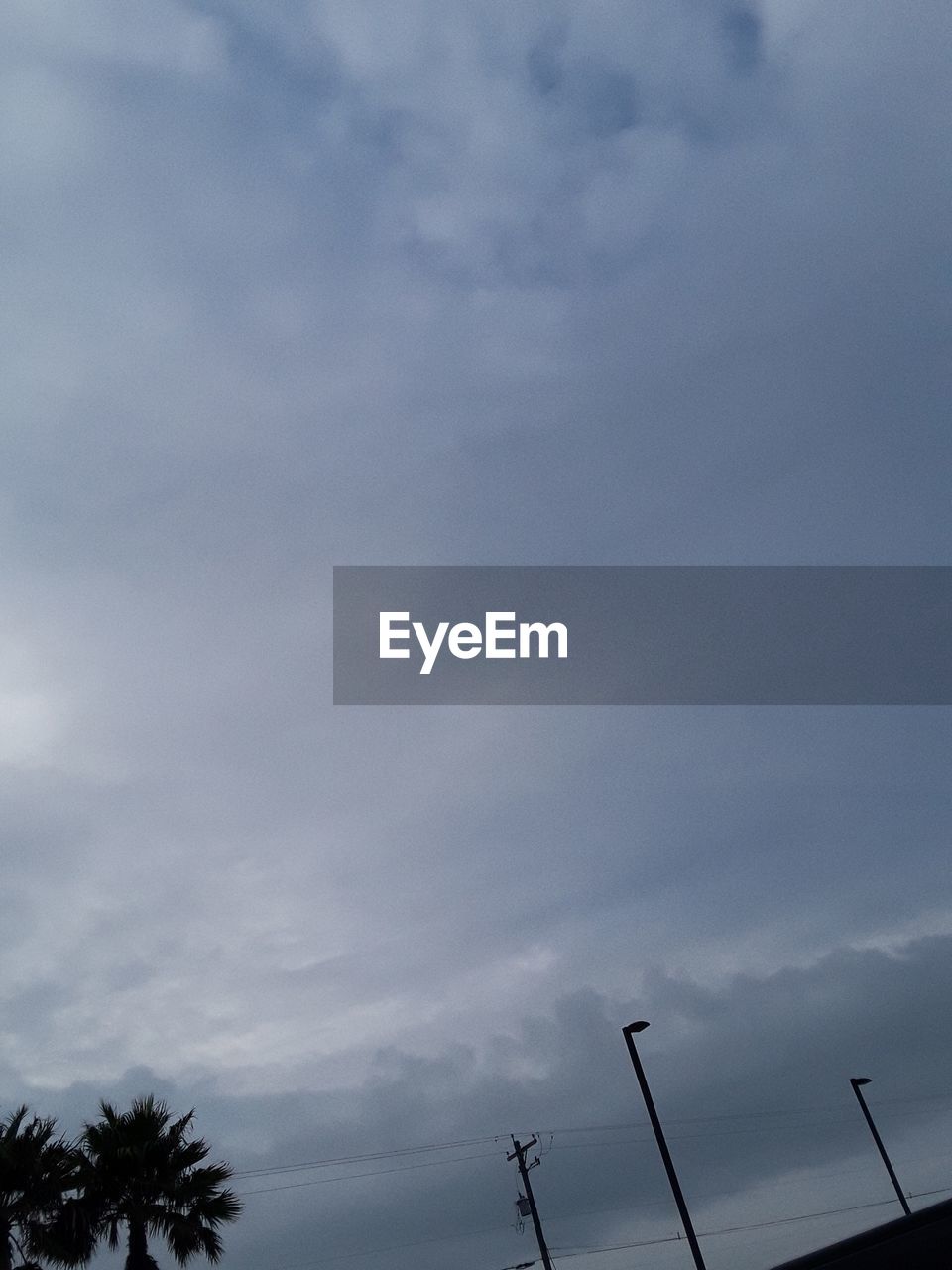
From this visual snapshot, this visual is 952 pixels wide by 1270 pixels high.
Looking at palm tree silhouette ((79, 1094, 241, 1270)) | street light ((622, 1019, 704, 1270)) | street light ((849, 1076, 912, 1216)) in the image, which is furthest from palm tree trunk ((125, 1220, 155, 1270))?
street light ((849, 1076, 912, 1216))

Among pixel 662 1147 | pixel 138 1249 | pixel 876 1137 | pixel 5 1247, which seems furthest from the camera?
pixel 876 1137

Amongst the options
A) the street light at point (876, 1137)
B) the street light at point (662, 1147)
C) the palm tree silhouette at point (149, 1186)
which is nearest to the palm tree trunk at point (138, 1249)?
the palm tree silhouette at point (149, 1186)

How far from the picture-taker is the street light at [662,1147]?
81.5 feet

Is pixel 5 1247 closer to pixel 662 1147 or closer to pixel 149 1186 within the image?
pixel 149 1186

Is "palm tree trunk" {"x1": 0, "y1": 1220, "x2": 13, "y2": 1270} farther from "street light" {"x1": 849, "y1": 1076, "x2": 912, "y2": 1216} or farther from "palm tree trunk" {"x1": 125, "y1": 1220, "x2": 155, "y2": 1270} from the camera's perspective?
"street light" {"x1": 849, "y1": 1076, "x2": 912, "y2": 1216}

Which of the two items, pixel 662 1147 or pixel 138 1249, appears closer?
pixel 138 1249

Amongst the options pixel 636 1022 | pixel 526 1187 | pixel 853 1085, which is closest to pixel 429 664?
pixel 636 1022

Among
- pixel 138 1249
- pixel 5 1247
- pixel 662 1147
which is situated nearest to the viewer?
pixel 5 1247

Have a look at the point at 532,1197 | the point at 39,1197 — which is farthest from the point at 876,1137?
the point at 39,1197

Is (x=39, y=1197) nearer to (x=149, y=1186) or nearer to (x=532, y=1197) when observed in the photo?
(x=149, y=1186)

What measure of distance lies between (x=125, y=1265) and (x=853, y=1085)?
3853 centimetres

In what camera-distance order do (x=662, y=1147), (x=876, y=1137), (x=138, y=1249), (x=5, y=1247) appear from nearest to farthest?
(x=5, y=1247)
(x=138, y=1249)
(x=662, y=1147)
(x=876, y=1137)

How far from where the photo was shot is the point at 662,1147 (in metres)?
26.9

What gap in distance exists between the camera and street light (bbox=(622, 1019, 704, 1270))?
2484 cm
